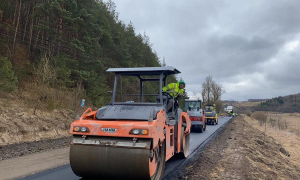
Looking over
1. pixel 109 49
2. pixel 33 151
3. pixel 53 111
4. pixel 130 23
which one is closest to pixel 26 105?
pixel 53 111

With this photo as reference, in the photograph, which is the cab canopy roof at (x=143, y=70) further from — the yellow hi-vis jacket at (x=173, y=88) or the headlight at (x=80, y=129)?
the headlight at (x=80, y=129)

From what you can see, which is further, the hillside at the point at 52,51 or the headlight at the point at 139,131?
the hillside at the point at 52,51

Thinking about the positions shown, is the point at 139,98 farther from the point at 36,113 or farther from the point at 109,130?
the point at 36,113

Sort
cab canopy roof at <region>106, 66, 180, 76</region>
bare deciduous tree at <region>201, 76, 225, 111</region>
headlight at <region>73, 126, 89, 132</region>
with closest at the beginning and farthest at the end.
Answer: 1. headlight at <region>73, 126, 89, 132</region>
2. cab canopy roof at <region>106, 66, 180, 76</region>
3. bare deciduous tree at <region>201, 76, 225, 111</region>

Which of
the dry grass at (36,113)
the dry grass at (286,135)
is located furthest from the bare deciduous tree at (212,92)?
the dry grass at (36,113)

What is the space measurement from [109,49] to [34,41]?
29.1 feet

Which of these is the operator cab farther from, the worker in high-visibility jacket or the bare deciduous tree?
the bare deciduous tree

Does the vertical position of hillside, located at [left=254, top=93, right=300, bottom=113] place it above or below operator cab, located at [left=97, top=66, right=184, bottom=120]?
above

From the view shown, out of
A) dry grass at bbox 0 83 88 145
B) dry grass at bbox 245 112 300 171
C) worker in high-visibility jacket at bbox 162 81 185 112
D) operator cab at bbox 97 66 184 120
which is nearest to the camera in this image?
operator cab at bbox 97 66 184 120

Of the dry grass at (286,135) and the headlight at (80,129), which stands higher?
the headlight at (80,129)

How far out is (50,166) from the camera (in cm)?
691

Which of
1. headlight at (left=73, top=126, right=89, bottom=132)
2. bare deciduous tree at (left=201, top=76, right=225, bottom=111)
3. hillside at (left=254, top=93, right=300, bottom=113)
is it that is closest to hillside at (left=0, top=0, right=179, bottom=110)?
headlight at (left=73, top=126, right=89, bottom=132)

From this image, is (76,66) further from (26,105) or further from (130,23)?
(130,23)

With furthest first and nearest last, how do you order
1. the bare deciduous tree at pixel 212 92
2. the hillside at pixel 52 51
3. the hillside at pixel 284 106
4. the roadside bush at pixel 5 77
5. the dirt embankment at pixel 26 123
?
the hillside at pixel 284 106 < the bare deciduous tree at pixel 212 92 < the hillside at pixel 52 51 < the roadside bush at pixel 5 77 < the dirt embankment at pixel 26 123
